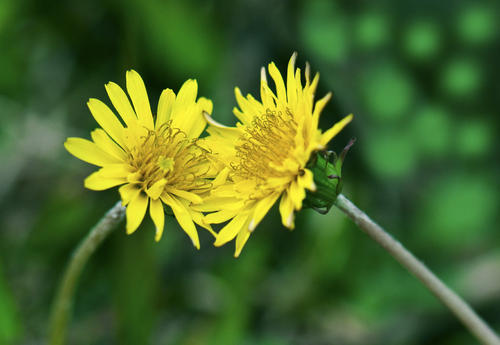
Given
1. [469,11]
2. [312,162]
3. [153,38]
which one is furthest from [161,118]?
[469,11]

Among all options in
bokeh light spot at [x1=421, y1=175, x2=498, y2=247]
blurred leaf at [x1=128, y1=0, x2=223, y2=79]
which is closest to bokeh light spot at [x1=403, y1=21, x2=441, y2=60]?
bokeh light spot at [x1=421, y1=175, x2=498, y2=247]

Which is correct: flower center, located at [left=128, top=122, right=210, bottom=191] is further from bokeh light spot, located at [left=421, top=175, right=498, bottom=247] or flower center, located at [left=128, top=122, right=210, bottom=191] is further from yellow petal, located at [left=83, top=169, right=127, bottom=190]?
bokeh light spot, located at [left=421, top=175, right=498, bottom=247]

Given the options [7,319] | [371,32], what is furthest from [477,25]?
[7,319]

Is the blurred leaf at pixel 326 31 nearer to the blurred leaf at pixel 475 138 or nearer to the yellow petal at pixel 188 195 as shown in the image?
the blurred leaf at pixel 475 138

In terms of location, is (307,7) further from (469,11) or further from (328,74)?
(469,11)

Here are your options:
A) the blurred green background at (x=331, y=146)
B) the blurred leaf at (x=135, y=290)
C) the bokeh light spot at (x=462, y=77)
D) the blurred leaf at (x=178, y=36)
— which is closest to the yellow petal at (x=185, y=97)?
the blurred leaf at (x=135, y=290)

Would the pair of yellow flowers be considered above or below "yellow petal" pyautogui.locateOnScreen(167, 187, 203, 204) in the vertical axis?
above
